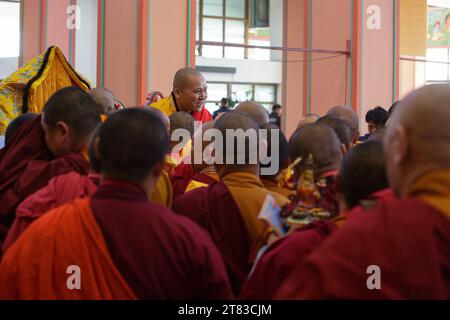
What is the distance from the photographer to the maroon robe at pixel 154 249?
71.2 inches

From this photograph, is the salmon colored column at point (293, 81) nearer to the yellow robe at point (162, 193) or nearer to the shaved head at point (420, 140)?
the yellow robe at point (162, 193)

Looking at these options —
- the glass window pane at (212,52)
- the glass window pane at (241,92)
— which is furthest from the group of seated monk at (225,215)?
the glass window pane at (241,92)

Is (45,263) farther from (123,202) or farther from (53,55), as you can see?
(53,55)

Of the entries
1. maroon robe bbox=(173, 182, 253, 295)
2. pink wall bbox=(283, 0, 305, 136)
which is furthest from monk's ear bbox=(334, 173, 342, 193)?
pink wall bbox=(283, 0, 305, 136)

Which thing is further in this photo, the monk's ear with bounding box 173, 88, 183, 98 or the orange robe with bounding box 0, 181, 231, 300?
the monk's ear with bounding box 173, 88, 183, 98

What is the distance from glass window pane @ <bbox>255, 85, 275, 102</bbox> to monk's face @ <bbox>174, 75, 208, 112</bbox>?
1333 centimetres

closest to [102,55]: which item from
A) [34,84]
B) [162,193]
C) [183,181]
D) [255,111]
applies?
[34,84]

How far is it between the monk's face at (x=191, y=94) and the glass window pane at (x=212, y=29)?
13858mm

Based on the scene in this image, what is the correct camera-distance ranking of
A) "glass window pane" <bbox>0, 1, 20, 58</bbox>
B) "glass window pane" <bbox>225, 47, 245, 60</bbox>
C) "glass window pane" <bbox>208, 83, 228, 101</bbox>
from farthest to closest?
"glass window pane" <bbox>225, 47, 245, 60</bbox>, "glass window pane" <bbox>208, 83, 228, 101</bbox>, "glass window pane" <bbox>0, 1, 20, 58</bbox>

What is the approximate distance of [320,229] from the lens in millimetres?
1997

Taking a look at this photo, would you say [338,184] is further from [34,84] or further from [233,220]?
[34,84]

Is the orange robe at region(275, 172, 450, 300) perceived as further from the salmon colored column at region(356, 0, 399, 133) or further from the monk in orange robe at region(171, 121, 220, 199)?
the salmon colored column at region(356, 0, 399, 133)

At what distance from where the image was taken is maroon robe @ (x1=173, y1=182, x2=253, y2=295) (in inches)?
104
